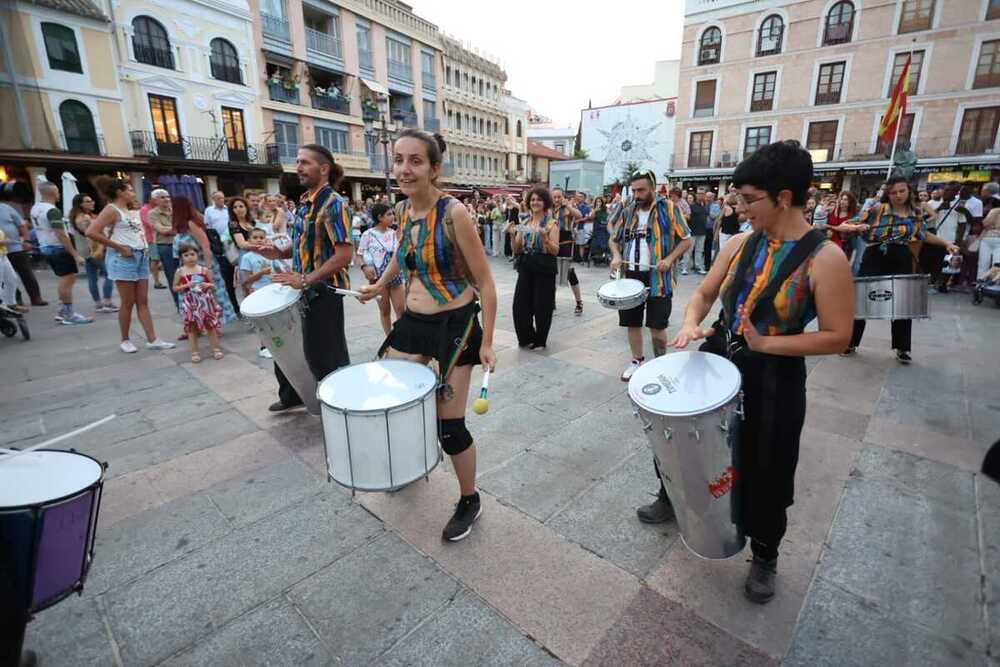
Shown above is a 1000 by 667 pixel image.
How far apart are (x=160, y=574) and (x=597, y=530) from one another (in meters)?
2.22

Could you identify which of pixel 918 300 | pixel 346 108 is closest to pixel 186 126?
pixel 346 108

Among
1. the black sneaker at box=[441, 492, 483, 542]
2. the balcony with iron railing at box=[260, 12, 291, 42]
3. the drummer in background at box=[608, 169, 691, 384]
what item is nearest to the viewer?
the black sneaker at box=[441, 492, 483, 542]

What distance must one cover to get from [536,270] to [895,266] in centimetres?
388

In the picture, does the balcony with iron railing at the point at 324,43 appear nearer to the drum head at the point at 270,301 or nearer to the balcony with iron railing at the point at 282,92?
the balcony with iron railing at the point at 282,92

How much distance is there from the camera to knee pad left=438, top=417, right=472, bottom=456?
8.17 feet

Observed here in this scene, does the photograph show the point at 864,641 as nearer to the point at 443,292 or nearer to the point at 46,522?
the point at 443,292

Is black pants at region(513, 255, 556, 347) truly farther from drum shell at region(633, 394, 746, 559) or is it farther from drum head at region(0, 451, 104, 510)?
drum head at region(0, 451, 104, 510)

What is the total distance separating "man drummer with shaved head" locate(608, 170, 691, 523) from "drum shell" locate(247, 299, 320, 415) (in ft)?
9.23

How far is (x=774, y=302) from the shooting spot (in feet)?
6.30

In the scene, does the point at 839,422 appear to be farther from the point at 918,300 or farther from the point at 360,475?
the point at 360,475

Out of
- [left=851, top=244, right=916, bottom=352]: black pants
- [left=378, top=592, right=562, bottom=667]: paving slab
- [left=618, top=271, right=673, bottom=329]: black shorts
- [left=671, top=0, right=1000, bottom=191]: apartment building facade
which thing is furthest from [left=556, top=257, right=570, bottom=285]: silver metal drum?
[left=671, top=0, right=1000, bottom=191]: apartment building facade

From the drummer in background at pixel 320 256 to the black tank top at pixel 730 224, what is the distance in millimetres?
10112

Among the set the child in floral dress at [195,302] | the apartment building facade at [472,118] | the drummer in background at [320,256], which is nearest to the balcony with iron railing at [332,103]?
the apartment building facade at [472,118]

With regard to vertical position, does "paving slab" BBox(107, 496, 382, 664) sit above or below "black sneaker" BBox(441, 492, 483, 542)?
below
